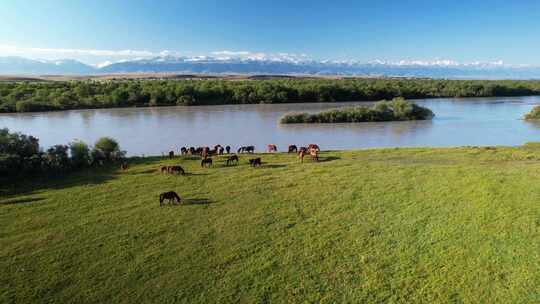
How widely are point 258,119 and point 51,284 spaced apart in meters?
33.7

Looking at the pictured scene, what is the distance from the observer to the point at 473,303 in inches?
278

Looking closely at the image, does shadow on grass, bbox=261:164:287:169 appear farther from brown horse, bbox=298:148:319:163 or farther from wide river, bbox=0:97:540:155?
wide river, bbox=0:97:540:155

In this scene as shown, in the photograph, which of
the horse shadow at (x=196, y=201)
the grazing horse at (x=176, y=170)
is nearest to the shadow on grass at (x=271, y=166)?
the grazing horse at (x=176, y=170)

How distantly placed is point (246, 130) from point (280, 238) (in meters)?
24.1

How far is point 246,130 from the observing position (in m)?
33.2

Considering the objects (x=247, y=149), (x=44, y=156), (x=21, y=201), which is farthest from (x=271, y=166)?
(x=44, y=156)

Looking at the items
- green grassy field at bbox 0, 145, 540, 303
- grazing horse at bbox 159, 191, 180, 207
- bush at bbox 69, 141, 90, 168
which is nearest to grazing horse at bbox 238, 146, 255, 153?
green grassy field at bbox 0, 145, 540, 303

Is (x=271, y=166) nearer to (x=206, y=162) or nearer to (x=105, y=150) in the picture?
(x=206, y=162)

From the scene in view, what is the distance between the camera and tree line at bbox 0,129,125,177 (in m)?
16.3

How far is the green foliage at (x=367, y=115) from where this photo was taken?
38.1 meters

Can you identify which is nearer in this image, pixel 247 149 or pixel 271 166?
pixel 271 166

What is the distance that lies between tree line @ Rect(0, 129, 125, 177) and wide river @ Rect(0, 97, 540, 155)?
501 cm

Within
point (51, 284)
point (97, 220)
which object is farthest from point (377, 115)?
point (51, 284)

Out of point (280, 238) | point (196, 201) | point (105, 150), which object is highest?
point (105, 150)
